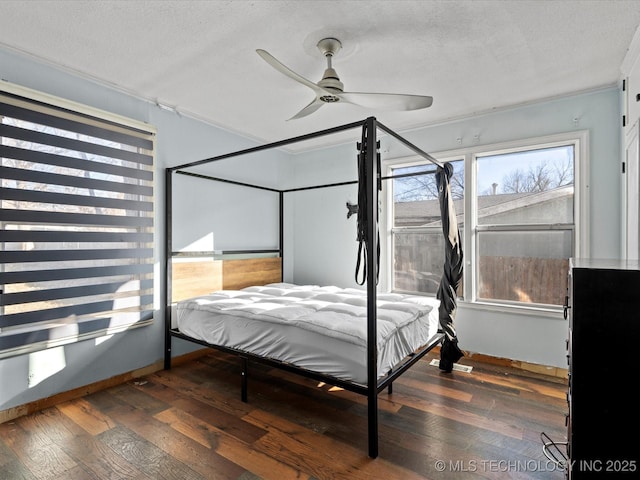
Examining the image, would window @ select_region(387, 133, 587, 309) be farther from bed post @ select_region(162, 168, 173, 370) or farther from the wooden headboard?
bed post @ select_region(162, 168, 173, 370)

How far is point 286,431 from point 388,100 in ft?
7.14

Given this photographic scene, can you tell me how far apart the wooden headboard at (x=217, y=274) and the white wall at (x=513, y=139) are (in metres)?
0.75

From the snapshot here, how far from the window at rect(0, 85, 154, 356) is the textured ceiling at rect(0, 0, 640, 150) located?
1.53 feet

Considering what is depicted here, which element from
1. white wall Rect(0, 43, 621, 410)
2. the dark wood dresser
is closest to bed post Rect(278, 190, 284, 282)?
white wall Rect(0, 43, 621, 410)

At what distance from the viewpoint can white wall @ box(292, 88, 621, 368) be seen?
A: 283cm

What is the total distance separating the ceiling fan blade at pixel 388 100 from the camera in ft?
6.90

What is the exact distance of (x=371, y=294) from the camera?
189cm

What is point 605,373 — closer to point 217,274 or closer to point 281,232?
point 217,274

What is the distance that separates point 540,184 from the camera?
3178 mm

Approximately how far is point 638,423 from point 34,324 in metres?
3.32

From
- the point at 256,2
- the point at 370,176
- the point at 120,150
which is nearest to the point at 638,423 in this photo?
the point at 370,176

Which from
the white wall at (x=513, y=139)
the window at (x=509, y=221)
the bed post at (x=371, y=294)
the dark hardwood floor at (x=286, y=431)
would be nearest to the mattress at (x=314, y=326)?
the bed post at (x=371, y=294)

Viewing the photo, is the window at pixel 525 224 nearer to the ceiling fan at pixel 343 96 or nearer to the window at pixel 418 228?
the window at pixel 418 228

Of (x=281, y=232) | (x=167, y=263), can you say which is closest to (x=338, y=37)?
(x=167, y=263)
